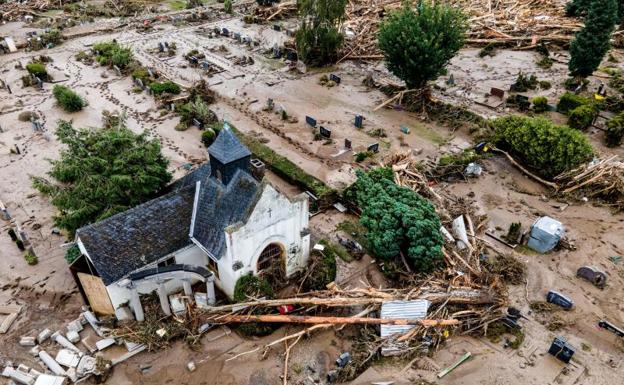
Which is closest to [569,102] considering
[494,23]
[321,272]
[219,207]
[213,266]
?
[494,23]

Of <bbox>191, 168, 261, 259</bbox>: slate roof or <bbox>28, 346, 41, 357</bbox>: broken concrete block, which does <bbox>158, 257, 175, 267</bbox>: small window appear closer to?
<bbox>191, 168, 261, 259</bbox>: slate roof

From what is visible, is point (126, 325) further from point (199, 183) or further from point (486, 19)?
point (486, 19)

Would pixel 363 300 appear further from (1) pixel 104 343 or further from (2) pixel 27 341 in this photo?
(2) pixel 27 341

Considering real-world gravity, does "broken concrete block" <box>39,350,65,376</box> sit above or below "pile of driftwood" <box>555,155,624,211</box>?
below

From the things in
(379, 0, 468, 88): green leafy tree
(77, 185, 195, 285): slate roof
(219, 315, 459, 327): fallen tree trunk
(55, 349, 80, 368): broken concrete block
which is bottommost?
(55, 349, 80, 368): broken concrete block

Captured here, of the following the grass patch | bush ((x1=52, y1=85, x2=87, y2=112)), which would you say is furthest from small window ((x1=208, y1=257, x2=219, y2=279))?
bush ((x1=52, y1=85, x2=87, y2=112))

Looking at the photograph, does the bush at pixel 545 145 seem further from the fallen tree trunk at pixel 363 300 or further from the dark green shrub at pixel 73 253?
the dark green shrub at pixel 73 253
